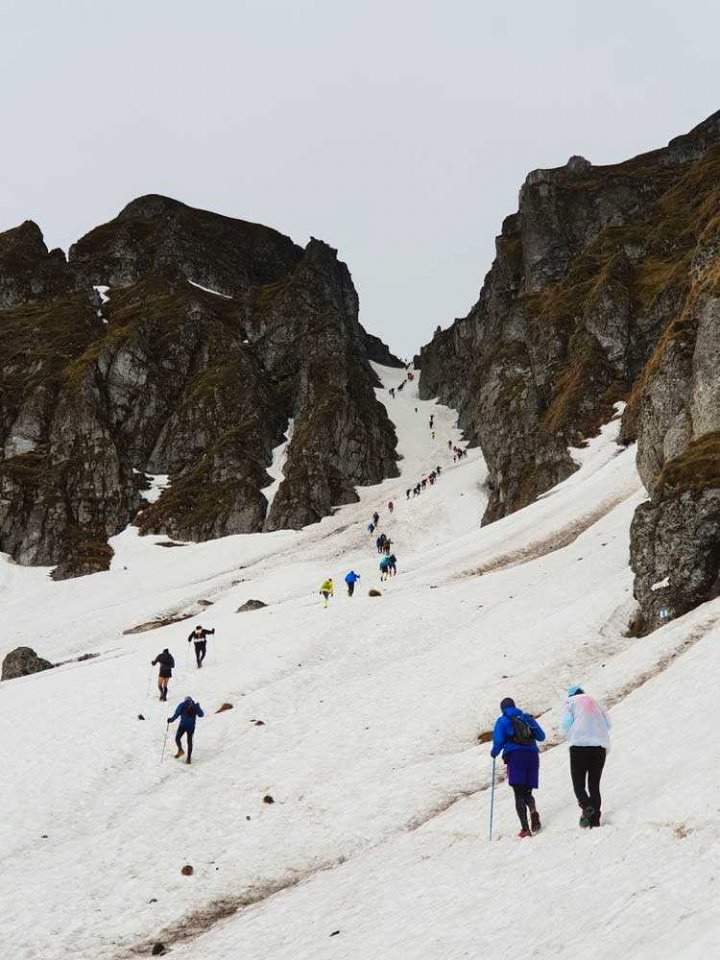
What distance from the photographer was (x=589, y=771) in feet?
38.9

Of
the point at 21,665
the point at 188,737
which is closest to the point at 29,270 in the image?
the point at 21,665

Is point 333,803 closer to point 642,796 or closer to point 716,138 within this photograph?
point 642,796

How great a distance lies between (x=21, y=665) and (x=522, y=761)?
42.6m

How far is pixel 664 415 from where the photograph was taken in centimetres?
4272

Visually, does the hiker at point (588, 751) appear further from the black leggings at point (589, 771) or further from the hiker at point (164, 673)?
the hiker at point (164, 673)

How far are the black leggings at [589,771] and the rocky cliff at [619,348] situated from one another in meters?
15.7

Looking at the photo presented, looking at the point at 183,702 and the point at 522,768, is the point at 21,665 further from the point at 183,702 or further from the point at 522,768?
the point at 522,768

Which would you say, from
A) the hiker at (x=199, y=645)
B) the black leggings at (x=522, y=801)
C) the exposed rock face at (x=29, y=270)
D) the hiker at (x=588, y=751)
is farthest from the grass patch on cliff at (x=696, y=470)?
the exposed rock face at (x=29, y=270)

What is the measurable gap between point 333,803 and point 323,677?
38.9 feet

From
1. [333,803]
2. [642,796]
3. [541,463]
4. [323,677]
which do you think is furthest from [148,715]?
[541,463]

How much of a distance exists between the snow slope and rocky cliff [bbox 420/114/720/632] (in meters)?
4.04

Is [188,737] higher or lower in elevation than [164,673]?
lower

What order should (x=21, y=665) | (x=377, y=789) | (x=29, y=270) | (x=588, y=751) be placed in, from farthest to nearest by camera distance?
(x=29, y=270) < (x=21, y=665) < (x=377, y=789) < (x=588, y=751)

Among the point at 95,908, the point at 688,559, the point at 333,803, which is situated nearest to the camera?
the point at 95,908
